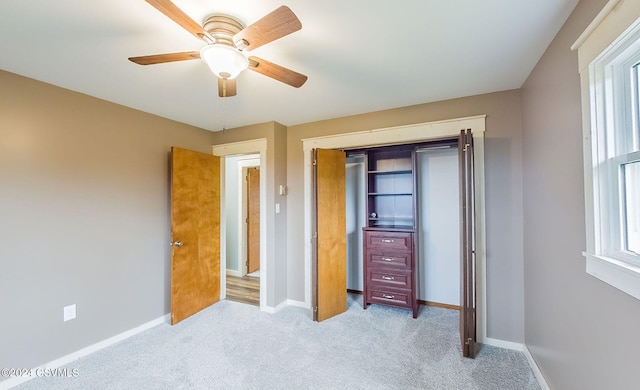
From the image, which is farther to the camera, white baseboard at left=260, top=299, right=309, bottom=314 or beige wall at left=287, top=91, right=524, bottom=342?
white baseboard at left=260, top=299, right=309, bottom=314

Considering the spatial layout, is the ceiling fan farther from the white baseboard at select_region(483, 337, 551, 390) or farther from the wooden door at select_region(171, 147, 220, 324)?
the white baseboard at select_region(483, 337, 551, 390)

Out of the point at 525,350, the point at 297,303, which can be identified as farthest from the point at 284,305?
the point at 525,350

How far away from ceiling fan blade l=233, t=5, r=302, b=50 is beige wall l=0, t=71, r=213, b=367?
199cm

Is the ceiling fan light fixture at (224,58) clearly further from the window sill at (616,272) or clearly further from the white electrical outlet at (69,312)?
the white electrical outlet at (69,312)

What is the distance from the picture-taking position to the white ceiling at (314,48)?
1.37 m

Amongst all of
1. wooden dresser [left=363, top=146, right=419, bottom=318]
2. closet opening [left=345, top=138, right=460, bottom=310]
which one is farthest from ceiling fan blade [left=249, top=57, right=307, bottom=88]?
wooden dresser [left=363, top=146, right=419, bottom=318]

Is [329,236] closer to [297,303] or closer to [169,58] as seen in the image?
[297,303]

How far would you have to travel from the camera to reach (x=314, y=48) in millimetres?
1725

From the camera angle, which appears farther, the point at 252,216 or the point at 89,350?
the point at 252,216

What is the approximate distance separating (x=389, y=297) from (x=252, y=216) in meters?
2.78

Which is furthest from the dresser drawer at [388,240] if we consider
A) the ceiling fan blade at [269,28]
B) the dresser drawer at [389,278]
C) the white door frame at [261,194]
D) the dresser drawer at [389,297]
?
the ceiling fan blade at [269,28]

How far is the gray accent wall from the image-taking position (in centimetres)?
112

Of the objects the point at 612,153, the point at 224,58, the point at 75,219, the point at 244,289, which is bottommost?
the point at 244,289

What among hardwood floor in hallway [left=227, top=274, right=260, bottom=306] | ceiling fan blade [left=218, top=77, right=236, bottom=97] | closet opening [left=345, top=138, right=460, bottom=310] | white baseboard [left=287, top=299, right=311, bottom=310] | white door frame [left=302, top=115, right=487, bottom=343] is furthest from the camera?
hardwood floor in hallway [left=227, top=274, right=260, bottom=306]
